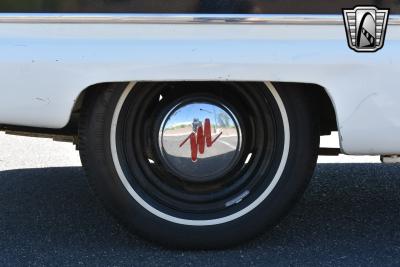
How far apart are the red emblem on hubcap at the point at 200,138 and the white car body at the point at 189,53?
26cm

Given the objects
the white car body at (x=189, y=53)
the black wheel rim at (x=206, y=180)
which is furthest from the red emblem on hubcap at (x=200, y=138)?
the white car body at (x=189, y=53)

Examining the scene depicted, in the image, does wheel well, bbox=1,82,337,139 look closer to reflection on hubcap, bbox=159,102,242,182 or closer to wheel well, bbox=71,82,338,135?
wheel well, bbox=71,82,338,135

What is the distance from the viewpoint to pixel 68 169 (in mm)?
4656

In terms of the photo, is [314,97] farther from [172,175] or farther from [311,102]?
[172,175]

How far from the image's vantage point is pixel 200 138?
9.91 ft

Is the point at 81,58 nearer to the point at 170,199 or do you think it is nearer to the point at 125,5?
the point at 125,5

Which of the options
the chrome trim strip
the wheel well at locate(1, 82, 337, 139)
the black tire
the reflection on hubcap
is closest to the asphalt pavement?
the black tire

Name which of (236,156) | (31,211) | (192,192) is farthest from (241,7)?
(31,211)

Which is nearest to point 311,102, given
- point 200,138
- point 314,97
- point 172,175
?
point 314,97

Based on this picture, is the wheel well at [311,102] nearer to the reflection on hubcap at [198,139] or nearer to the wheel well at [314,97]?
the wheel well at [314,97]

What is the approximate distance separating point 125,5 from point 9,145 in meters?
2.95

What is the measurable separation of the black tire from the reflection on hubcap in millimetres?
65

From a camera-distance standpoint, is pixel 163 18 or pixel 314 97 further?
pixel 314 97

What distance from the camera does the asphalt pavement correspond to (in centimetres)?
310
